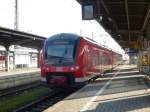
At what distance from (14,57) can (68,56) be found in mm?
46036

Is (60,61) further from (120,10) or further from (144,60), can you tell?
(144,60)

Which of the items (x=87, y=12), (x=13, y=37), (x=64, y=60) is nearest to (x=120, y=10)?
(x=87, y=12)

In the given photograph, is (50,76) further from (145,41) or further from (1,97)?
(145,41)

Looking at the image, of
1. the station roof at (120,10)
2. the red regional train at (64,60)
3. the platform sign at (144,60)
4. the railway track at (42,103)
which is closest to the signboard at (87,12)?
the station roof at (120,10)

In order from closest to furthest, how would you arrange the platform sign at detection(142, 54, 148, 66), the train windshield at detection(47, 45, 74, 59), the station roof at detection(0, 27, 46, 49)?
the train windshield at detection(47, 45, 74, 59)
the platform sign at detection(142, 54, 148, 66)
the station roof at detection(0, 27, 46, 49)

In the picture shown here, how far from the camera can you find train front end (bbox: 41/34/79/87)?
1911cm

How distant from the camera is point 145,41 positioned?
31.3 m

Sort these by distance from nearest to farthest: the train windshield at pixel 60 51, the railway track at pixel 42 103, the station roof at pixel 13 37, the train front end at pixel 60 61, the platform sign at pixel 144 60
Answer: the railway track at pixel 42 103, the train front end at pixel 60 61, the train windshield at pixel 60 51, the platform sign at pixel 144 60, the station roof at pixel 13 37

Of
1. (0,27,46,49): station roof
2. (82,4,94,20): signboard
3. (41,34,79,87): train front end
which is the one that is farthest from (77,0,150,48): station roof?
(0,27,46,49): station roof

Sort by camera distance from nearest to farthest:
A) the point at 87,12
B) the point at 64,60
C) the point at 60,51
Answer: the point at 64,60 < the point at 60,51 < the point at 87,12

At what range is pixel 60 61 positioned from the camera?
19312 mm

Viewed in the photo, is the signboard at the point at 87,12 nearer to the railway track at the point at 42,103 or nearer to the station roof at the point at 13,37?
the railway track at the point at 42,103

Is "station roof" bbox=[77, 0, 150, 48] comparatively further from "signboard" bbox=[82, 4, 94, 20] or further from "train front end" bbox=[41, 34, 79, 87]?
"train front end" bbox=[41, 34, 79, 87]

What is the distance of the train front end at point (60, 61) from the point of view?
19109 mm
